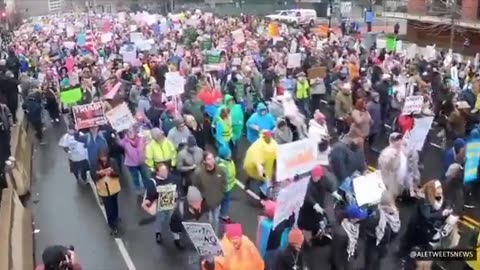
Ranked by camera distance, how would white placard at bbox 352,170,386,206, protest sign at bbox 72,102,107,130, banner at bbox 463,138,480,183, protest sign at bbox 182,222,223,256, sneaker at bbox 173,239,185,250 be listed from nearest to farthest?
protest sign at bbox 182,222,223,256 < white placard at bbox 352,170,386,206 < sneaker at bbox 173,239,185,250 < banner at bbox 463,138,480,183 < protest sign at bbox 72,102,107,130

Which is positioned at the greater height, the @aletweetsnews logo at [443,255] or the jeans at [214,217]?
the @aletweetsnews logo at [443,255]

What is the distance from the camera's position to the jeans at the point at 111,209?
10.8 meters

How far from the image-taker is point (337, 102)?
50.6ft

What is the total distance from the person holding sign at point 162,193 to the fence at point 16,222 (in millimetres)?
1903

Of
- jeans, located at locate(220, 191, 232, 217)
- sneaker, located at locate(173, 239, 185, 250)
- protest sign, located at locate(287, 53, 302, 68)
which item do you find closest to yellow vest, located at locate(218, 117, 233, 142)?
jeans, located at locate(220, 191, 232, 217)

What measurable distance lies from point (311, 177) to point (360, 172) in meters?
1.38

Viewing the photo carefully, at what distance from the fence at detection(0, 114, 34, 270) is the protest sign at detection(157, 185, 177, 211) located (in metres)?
2.04

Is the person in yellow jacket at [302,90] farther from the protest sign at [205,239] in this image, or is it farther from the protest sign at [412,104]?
the protest sign at [205,239]

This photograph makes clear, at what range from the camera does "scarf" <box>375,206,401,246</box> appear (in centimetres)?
844

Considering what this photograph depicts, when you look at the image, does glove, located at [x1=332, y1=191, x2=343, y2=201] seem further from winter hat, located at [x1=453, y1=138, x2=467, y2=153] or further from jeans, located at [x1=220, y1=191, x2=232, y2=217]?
winter hat, located at [x1=453, y1=138, x2=467, y2=153]

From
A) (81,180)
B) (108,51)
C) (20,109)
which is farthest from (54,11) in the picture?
(81,180)

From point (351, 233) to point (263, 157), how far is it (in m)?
3.13

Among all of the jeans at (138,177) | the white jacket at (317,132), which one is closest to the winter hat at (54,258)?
the white jacket at (317,132)

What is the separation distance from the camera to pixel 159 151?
11.1 m
